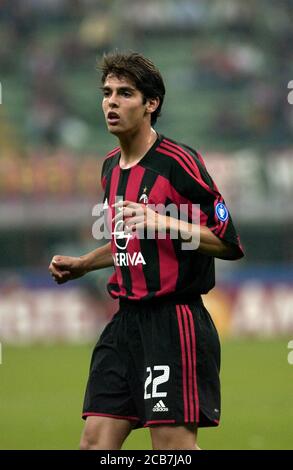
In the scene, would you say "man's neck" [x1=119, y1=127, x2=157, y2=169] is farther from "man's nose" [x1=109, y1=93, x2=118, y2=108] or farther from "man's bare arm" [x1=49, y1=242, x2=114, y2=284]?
"man's bare arm" [x1=49, y1=242, x2=114, y2=284]

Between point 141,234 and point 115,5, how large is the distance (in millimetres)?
22577

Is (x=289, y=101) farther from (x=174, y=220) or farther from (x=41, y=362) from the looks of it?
(x=174, y=220)

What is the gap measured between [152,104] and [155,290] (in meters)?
0.94

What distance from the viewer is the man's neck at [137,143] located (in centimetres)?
589

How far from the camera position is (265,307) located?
69.1ft

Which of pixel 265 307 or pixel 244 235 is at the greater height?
pixel 244 235

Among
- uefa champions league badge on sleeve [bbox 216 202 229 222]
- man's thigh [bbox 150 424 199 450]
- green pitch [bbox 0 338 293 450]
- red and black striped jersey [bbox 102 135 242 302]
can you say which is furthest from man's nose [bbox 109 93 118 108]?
green pitch [bbox 0 338 293 450]

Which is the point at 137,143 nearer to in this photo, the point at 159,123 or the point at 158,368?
the point at 158,368

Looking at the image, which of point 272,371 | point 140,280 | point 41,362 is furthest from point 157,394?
point 41,362

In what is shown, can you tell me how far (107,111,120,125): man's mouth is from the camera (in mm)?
5762

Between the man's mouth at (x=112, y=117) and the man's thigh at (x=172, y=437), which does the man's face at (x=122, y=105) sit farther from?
the man's thigh at (x=172, y=437)

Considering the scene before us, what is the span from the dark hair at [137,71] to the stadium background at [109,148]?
717 cm

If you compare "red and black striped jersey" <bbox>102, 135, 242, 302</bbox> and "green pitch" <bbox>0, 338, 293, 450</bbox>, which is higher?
"red and black striped jersey" <bbox>102, 135, 242, 302</bbox>

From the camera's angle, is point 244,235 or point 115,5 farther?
point 115,5
